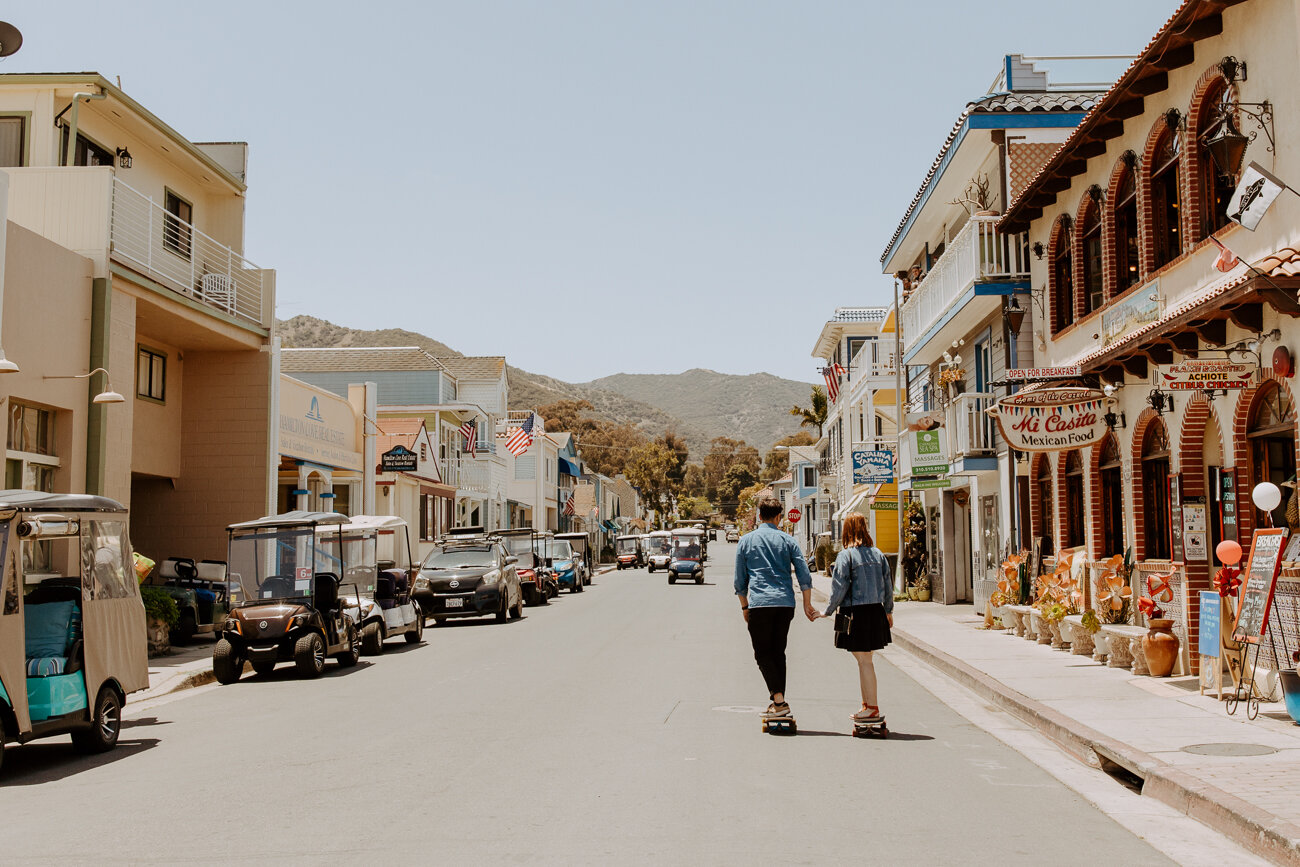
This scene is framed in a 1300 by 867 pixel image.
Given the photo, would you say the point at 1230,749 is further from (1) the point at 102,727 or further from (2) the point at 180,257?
(2) the point at 180,257

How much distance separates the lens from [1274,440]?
41.1ft

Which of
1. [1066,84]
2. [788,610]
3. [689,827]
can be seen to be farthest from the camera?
[1066,84]

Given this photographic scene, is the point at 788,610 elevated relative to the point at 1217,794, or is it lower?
elevated

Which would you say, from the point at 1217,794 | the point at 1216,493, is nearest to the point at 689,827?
the point at 1217,794

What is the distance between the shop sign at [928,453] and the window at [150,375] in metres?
15.0

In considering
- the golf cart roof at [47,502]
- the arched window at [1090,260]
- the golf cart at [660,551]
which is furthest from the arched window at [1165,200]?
the golf cart at [660,551]

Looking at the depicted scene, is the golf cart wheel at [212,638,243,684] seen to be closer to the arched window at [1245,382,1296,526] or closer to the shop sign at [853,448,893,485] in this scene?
the arched window at [1245,382,1296,526]

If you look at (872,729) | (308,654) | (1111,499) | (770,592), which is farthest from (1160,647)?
(308,654)

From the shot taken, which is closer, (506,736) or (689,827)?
(689,827)

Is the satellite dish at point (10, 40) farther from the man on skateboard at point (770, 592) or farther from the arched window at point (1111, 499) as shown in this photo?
the arched window at point (1111, 499)

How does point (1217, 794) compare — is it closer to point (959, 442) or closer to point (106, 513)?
point (106, 513)

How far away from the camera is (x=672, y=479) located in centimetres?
13288

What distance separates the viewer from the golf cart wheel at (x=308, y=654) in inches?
610

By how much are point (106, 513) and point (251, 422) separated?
46.4 ft
